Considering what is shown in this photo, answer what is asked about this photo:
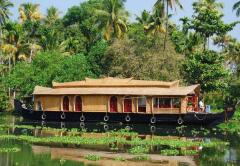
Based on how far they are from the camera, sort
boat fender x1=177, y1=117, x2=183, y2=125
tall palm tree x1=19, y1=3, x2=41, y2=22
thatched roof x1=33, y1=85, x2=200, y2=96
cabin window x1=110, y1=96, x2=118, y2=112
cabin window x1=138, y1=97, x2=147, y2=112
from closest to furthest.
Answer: boat fender x1=177, y1=117, x2=183, y2=125 < thatched roof x1=33, y1=85, x2=200, y2=96 < cabin window x1=138, y1=97, x2=147, y2=112 < cabin window x1=110, y1=96, x2=118, y2=112 < tall palm tree x1=19, y1=3, x2=41, y2=22

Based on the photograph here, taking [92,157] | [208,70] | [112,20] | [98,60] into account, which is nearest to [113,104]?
[208,70]

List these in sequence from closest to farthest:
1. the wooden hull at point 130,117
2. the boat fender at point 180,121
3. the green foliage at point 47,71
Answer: the wooden hull at point 130,117, the boat fender at point 180,121, the green foliage at point 47,71

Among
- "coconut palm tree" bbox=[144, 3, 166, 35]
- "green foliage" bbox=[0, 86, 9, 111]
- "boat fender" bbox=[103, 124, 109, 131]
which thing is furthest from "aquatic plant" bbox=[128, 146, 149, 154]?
"green foliage" bbox=[0, 86, 9, 111]

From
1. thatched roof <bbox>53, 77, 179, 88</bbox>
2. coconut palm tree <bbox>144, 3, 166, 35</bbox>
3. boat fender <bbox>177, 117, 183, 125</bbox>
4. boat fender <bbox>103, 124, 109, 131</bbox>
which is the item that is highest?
coconut palm tree <bbox>144, 3, 166, 35</bbox>

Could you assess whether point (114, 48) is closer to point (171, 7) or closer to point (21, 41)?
point (171, 7)

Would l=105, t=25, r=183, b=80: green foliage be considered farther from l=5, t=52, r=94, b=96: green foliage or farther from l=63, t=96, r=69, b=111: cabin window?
l=63, t=96, r=69, b=111: cabin window

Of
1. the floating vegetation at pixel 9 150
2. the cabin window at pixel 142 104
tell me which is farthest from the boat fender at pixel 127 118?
the floating vegetation at pixel 9 150

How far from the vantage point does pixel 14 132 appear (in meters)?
22.8

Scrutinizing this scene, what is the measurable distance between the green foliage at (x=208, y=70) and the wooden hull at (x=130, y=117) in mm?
6116

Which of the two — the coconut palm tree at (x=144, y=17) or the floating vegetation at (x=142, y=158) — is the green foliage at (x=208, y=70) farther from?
the floating vegetation at (x=142, y=158)

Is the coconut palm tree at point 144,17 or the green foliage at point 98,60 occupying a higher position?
the coconut palm tree at point 144,17

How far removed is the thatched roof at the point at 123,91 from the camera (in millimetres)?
25953

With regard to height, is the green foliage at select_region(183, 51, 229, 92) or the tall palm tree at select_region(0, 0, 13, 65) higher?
the tall palm tree at select_region(0, 0, 13, 65)

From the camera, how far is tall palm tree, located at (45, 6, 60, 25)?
53.0 metres
